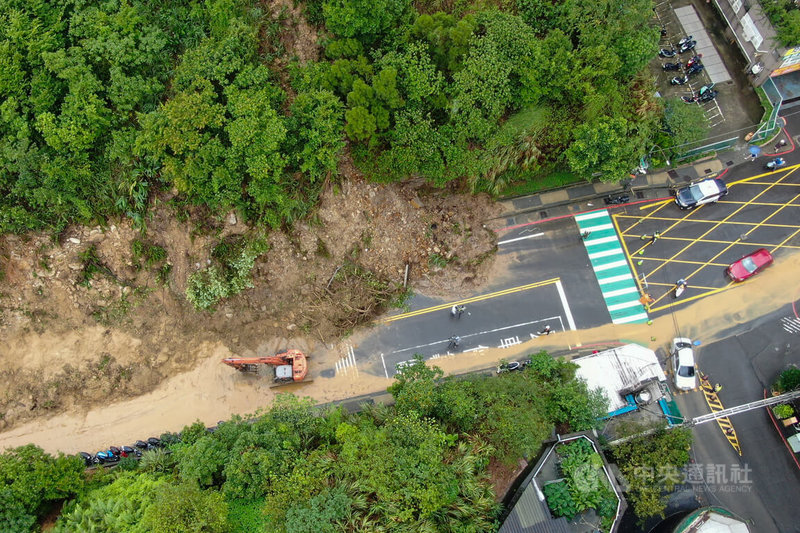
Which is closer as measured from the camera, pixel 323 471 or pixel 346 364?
pixel 323 471

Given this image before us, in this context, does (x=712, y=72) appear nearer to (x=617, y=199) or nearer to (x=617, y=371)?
Answer: (x=617, y=199)

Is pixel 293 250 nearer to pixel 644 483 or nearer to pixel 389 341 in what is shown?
pixel 389 341

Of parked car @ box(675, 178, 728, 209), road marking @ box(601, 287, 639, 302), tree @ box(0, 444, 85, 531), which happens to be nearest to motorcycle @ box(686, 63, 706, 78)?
parked car @ box(675, 178, 728, 209)

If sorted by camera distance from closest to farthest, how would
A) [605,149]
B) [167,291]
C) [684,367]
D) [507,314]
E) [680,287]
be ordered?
[605,149] → [684,367] → [680,287] → [507,314] → [167,291]

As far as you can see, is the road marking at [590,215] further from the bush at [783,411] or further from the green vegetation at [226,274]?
the green vegetation at [226,274]

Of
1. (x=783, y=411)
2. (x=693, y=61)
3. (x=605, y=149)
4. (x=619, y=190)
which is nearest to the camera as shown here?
(x=783, y=411)

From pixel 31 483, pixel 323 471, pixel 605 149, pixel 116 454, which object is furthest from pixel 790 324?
pixel 31 483

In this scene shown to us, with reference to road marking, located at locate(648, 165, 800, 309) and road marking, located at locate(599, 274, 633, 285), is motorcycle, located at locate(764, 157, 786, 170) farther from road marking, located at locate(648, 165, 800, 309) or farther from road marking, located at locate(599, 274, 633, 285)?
road marking, located at locate(599, 274, 633, 285)

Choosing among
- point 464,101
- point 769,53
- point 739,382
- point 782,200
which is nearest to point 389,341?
point 464,101
